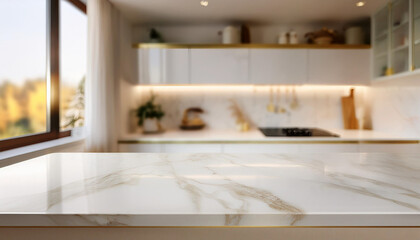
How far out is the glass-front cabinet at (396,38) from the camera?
2.12 metres

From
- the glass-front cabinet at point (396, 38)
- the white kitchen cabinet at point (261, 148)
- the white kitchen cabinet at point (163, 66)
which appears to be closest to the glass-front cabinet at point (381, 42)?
the glass-front cabinet at point (396, 38)

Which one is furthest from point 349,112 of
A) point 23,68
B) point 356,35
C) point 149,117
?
point 23,68

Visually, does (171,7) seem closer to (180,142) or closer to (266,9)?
(266,9)

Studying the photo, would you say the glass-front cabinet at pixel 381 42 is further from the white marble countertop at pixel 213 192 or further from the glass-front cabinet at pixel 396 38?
the white marble countertop at pixel 213 192

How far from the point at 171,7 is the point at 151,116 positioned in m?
1.16

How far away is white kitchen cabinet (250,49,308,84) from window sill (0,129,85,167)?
1.83 meters

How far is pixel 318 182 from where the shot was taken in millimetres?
723

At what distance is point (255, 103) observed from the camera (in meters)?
3.14

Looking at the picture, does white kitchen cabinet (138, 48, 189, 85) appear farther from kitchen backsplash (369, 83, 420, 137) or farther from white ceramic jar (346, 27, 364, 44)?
kitchen backsplash (369, 83, 420, 137)

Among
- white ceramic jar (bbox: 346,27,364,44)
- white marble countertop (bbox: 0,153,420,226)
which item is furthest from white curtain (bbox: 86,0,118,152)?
white ceramic jar (bbox: 346,27,364,44)

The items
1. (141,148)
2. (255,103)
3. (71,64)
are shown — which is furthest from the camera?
(255,103)

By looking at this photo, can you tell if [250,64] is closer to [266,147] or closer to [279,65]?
[279,65]

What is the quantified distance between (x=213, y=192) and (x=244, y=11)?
2.41 m

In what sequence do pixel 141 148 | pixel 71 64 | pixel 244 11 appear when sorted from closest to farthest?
pixel 71 64
pixel 141 148
pixel 244 11
